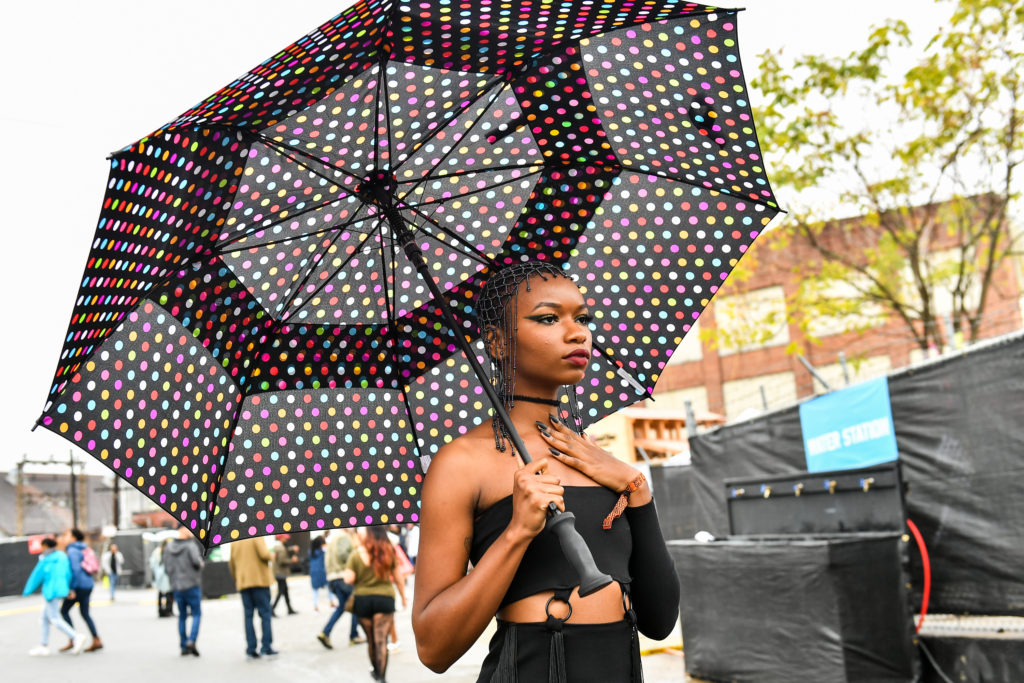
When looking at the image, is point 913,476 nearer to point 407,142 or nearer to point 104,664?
point 407,142

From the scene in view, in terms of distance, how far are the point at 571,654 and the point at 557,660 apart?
36mm

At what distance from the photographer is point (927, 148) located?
51.8 feet

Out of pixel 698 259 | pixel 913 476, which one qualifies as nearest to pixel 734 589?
pixel 913 476

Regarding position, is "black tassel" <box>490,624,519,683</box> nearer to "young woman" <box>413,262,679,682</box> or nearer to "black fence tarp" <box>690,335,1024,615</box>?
"young woman" <box>413,262,679,682</box>

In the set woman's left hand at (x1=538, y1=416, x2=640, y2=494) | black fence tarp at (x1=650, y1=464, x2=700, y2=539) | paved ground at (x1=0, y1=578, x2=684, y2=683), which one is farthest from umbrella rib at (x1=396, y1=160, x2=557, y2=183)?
black fence tarp at (x1=650, y1=464, x2=700, y2=539)

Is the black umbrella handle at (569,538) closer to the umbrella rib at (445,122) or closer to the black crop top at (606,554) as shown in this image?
the black crop top at (606,554)

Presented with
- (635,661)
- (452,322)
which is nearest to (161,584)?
(452,322)

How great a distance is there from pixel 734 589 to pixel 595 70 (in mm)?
5429

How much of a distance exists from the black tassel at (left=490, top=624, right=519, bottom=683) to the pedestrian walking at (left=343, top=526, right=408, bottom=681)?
8410 millimetres

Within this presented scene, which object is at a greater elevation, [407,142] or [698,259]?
[407,142]

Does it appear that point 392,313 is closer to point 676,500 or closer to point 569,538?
point 569,538

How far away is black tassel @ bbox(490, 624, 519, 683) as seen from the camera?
2.03m

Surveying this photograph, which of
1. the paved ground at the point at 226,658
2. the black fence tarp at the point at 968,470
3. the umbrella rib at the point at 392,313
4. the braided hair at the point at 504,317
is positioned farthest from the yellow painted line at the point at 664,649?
the braided hair at the point at 504,317

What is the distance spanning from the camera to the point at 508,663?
80.1 inches
